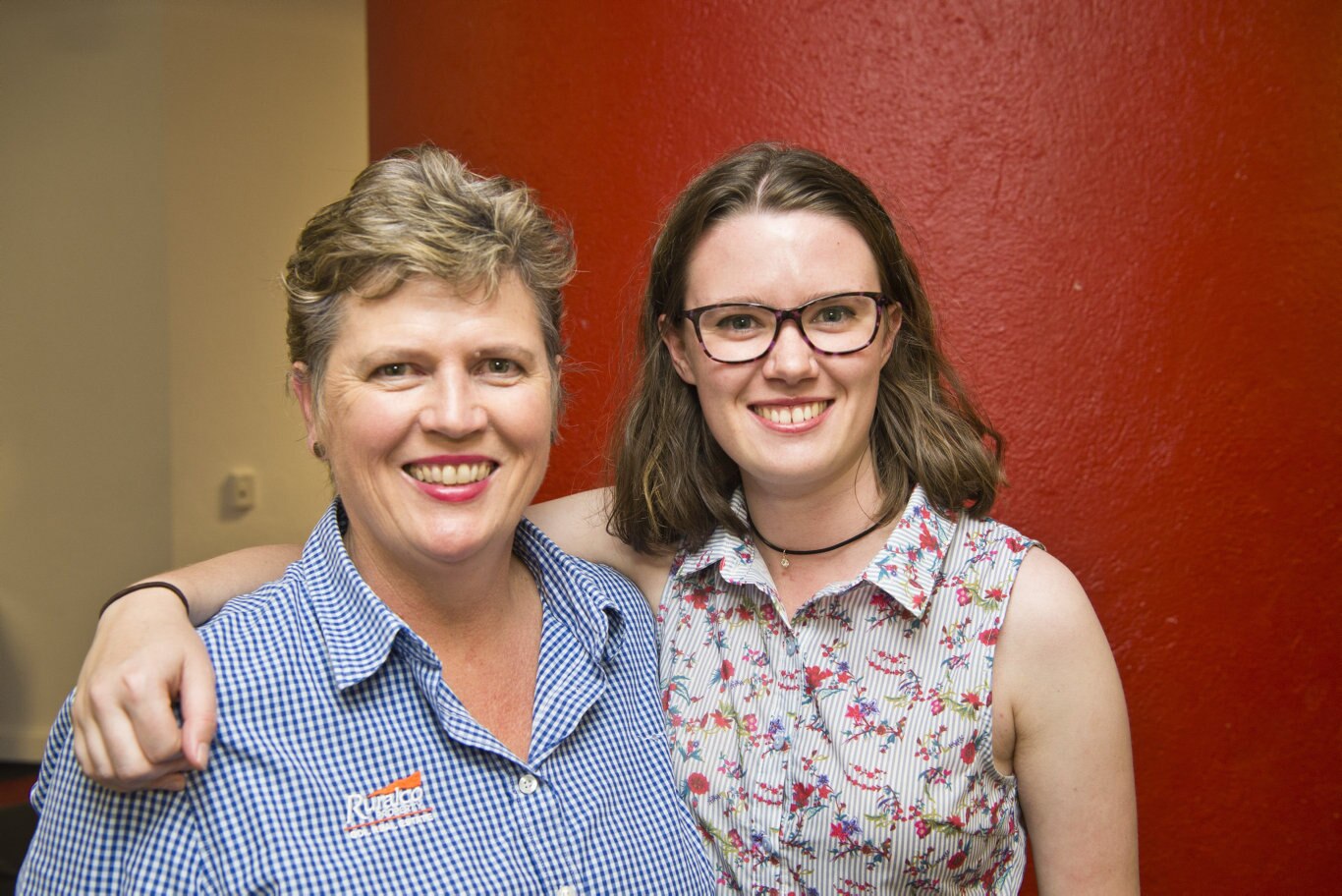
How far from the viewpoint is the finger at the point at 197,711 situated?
1.28 meters

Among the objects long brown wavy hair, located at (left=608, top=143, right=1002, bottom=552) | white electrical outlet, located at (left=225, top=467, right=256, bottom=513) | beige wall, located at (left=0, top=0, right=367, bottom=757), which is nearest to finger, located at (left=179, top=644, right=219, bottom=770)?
long brown wavy hair, located at (left=608, top=143, right=1002, bottom=552)

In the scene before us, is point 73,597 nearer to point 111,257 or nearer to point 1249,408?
point 111,257

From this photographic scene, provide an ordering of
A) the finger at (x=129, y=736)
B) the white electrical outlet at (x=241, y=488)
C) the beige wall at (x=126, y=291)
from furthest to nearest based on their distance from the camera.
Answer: the white electrical outlet at (x=241, y=488)
the beige wall at (x=126, y=291)
the finger at (x=129, y=736)

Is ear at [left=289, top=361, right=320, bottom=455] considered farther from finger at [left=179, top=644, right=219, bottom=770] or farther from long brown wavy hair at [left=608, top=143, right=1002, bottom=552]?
long brown wavy hair at [left=608, top=143, right=1002, bottom=552]

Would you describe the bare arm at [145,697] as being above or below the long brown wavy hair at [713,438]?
below

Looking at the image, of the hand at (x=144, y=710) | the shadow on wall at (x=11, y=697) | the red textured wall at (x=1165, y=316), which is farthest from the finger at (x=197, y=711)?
the shadow on wall at (x=11, y=697)

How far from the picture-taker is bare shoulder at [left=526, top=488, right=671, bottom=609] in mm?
1982

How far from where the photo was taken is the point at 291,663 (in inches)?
57.5

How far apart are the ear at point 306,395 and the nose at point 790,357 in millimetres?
629

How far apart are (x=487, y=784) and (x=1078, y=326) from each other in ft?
Answer: 4.40

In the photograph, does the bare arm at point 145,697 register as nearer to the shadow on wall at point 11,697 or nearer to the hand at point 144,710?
the hand at point 144,710

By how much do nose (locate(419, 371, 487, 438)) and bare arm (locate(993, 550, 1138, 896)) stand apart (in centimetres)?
78

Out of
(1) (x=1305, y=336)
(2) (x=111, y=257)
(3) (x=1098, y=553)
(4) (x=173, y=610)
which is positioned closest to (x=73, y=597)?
(2) (x=111, y=257)

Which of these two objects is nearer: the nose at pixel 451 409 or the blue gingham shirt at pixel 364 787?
the blue gingham shirt at pixel 364 787
